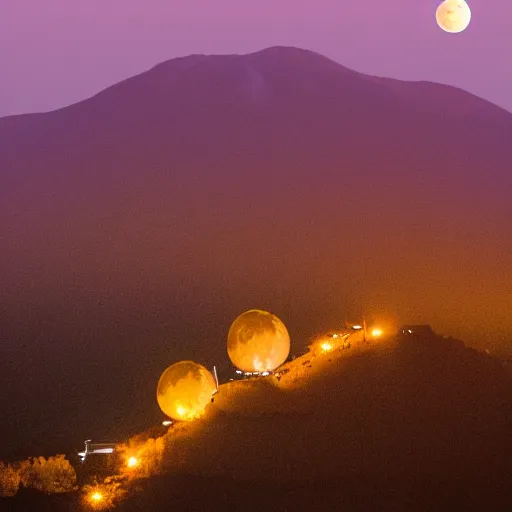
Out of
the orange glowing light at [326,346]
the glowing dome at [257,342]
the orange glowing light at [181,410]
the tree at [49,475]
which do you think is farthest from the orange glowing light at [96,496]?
the orange glowing light at [326,346]

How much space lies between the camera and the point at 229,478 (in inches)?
465

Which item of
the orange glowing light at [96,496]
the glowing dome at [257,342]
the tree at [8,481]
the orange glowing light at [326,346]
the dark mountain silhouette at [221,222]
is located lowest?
the orange glowing light at [96,496]

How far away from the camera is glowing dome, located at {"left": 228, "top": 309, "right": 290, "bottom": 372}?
1510 centimetres

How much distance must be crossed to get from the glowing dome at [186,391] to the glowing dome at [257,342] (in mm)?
1043

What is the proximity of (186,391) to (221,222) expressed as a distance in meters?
21.1

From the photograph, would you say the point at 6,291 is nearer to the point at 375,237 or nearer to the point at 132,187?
the point at 132,187

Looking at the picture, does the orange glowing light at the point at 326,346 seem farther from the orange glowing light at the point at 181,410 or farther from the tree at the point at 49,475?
the tree at the point at 49,475

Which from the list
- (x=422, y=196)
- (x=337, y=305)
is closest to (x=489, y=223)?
(x=422, y=196)

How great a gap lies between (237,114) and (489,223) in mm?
19284

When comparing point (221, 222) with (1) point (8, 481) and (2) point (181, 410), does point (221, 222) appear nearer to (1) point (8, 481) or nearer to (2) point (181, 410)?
(2) point (181, 410)

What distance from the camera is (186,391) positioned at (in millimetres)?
14492

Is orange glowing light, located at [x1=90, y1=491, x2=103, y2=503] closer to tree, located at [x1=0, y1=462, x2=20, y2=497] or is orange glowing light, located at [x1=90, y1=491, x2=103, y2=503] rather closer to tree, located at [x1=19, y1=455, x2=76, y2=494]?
tree, located at [x1=19, y1=455, x2=76, y2=494]

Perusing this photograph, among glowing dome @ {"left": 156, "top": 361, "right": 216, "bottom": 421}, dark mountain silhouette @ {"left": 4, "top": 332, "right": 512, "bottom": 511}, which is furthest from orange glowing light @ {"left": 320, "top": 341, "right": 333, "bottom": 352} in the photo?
glowing dome @ {"left": 156, "top": 361, "right": 216, "bottom": 421}

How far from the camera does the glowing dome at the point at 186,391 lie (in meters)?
14.5
